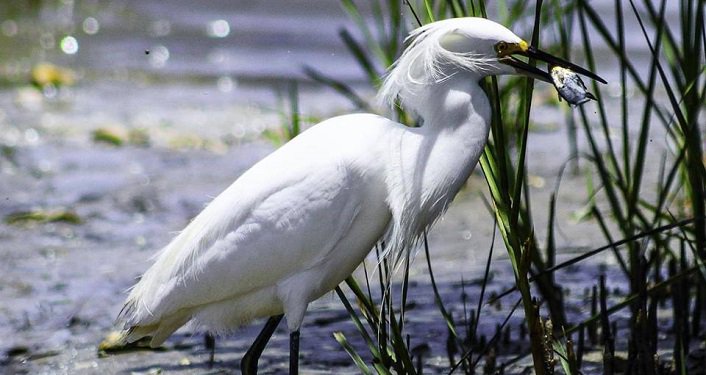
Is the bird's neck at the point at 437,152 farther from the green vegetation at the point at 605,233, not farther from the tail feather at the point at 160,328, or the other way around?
the tail feather at the point at 160,328

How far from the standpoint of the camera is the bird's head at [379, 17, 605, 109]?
2748 millimetres

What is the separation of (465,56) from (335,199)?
0.51 metres

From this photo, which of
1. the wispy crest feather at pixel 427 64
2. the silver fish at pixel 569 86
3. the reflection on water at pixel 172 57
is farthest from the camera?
the reflection on water at pixel 172 57

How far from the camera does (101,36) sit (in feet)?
40.0

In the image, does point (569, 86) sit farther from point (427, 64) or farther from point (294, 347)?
point (294, 347)

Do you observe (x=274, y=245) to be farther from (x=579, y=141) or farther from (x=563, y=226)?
(x=579, y=141)

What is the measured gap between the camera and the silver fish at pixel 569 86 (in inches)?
106

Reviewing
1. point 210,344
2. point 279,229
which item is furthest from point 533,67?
point 210,344

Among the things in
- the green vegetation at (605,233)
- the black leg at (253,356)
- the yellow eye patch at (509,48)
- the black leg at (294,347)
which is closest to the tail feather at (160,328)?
the black leg at (253,356)

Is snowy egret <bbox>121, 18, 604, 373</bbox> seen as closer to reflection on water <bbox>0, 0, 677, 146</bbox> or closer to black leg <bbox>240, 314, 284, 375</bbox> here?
black leg <bbox>240, 314, 284, 375</bbox>

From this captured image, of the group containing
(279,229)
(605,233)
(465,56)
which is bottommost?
(279,229)

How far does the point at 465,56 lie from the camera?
284 cm

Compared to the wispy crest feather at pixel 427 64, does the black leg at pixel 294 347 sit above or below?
below

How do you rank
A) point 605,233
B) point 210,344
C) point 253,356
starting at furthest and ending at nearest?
point 210,344
point 605,233
point 253,356
